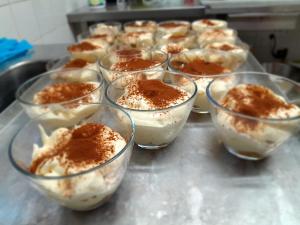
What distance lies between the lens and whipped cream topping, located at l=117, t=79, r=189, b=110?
28.5 inches

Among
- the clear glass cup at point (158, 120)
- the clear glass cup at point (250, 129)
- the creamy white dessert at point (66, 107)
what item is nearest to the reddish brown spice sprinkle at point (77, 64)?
the creamy white dessert at point (66, 107)

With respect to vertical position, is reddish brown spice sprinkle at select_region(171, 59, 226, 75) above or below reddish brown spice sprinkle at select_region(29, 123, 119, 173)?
above

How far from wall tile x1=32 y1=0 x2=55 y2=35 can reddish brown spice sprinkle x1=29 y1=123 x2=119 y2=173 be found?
4.33 ft

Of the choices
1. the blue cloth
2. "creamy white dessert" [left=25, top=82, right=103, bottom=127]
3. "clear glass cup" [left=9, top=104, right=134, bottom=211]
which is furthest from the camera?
the blue cloth

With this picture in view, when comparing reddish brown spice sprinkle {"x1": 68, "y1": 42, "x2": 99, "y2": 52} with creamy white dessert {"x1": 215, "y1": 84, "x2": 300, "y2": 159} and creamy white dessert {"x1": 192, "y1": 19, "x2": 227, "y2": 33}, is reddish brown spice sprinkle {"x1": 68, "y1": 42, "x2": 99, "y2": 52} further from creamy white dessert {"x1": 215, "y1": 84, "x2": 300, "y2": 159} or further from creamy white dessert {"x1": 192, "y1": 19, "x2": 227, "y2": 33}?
creamy white dessert {"x1": 215, "y1": 84, "x2": 300, "y2": 159}

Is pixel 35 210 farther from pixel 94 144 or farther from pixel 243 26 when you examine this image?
pixel 243 26

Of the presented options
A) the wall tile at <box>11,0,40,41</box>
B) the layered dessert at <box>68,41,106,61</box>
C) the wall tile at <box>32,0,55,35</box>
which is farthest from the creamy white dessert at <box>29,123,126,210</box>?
the wall tile at <box>32,0,55,35</box>

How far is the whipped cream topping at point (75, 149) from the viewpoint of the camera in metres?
0.55

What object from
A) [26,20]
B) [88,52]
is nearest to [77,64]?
[88,52]

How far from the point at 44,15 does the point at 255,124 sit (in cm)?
164

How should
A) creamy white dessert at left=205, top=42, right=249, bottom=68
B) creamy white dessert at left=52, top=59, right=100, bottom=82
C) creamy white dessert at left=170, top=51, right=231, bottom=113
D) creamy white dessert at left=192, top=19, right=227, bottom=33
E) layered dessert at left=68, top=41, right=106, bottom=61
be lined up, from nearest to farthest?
1. creamy white dessert at left=170, top=51, right=231, bottom=113
2. creamy white dessert at left=52, top=59, right=100, bottom=82
3. creamy white dessert at left=205, top=42, right=249, bottom=68
4. layered dessert at left=68, top=41, right=106, bottom=61
5. creamy white dessert at left=192, top=19, right=227, bottom=33

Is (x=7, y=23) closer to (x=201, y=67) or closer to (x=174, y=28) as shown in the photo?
(x=174, y=28)

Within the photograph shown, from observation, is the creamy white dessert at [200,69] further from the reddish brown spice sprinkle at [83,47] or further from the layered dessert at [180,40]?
the reddish brown spice sprinkle at [83,47]

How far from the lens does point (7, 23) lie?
1408mm
